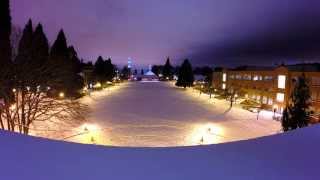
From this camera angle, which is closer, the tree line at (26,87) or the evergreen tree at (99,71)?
the tree line at (26,87)

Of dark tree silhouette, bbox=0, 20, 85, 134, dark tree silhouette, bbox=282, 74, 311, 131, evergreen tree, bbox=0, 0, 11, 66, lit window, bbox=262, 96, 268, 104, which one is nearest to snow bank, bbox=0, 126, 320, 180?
dark tree silhouette, bbox=0, 20, 85, 134

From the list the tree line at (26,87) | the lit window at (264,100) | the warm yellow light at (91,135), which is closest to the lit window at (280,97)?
Result: the lit window at (264,100)

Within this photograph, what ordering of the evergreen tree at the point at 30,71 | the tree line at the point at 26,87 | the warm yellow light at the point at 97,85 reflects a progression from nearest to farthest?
the tree line at the point at 26,87
the evergreen tree at the point at 30,71
the warm yellow light at the point at 97,85

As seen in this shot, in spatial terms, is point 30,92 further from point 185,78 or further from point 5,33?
point 185,78

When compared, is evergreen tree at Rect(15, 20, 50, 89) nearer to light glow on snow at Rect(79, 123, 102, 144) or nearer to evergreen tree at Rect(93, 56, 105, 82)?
light glow on snow at Rect(79, 123, 102, 144)

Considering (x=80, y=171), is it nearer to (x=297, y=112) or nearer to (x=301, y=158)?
(x=301, y=158)

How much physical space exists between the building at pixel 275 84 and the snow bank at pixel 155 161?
22.1 meters

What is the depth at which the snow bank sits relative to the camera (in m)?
2.92

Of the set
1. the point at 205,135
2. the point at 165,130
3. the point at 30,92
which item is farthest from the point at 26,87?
the point at 205,135

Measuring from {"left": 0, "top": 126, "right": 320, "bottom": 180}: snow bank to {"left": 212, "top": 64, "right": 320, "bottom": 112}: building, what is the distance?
72.4 feet

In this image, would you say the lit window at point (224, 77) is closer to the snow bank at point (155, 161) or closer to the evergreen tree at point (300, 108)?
the evergreen tree at point (300, 108)

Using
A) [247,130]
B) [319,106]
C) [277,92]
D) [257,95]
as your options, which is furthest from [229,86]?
[247,130]

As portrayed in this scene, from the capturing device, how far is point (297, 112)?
17.9 m

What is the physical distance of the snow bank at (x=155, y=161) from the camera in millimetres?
2916
